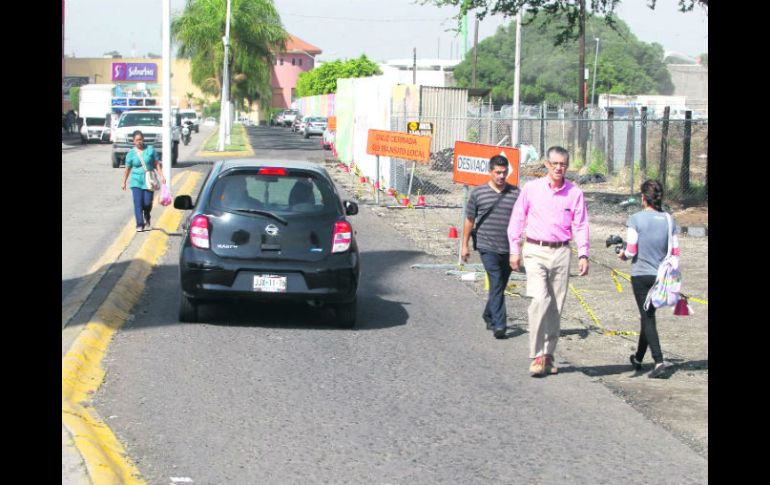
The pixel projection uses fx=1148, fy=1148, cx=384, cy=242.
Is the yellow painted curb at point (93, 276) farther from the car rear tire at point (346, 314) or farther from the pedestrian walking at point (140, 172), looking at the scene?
the car rear tire at point (346, 314)

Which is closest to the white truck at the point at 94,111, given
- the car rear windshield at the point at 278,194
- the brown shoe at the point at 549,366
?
the car rear windshield at the point at 278,194

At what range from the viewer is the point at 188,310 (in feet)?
35.8

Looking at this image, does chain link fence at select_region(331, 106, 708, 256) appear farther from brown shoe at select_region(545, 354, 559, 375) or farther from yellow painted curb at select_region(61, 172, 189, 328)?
brown shoe at select_region(545, 354, 559, 375)

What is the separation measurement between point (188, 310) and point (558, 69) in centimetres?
12487

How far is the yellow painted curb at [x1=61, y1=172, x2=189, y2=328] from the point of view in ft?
36.5

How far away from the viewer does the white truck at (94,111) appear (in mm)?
59844

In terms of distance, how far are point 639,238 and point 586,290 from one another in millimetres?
4894

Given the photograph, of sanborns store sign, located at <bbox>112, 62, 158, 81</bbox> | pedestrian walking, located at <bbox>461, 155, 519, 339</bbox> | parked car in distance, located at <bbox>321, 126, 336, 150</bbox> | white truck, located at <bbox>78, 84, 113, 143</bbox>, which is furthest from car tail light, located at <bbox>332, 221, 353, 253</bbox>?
sanborns store sign, located at <bbox>112, 62, 158, 81</bbox>

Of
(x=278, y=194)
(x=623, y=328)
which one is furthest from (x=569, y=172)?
(x=278, y=194)

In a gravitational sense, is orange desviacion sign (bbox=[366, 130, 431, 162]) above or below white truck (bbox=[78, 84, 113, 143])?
below

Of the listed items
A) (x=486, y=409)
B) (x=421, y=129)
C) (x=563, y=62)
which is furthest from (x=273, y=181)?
(x=563, y=62)

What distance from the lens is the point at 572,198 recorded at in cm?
949

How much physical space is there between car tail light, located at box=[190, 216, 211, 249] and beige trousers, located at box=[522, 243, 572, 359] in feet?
10.0

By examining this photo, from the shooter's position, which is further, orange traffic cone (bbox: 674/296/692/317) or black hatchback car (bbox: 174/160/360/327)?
black hatchback car (bbox: 174/160/360/327)
